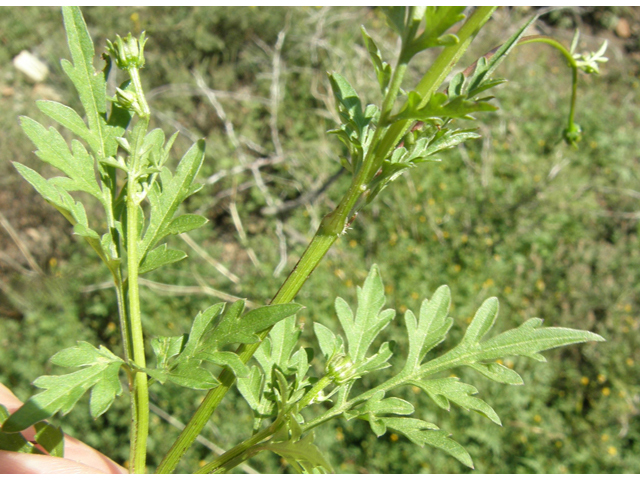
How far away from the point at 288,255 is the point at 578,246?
3006 millimetres

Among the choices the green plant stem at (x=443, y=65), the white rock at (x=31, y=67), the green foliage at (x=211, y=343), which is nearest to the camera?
the green plant stem at (x=443, y=65)

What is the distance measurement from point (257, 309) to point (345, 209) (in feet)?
0.87

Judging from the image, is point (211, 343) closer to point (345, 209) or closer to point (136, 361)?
point (136, 361)

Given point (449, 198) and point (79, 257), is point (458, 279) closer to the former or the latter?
point (449, 198)

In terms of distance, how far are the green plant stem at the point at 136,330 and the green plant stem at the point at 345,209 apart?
0.23ft

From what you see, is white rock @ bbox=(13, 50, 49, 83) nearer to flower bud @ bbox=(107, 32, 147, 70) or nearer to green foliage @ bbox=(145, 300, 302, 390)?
flower bud @ bbox=(107, 32, 147, 70)

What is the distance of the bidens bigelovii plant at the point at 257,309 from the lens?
92cm

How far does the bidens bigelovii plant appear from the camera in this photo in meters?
0.92

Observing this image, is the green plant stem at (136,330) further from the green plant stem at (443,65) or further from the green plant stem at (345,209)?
the green plant stem at (443,65)

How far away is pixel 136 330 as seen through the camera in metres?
1.06

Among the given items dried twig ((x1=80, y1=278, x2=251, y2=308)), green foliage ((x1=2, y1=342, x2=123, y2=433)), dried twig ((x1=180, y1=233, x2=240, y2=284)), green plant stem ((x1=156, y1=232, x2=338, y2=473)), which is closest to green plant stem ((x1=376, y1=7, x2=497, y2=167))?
green plant stem ((x1=156, y1=232, x2=338, y2=473))

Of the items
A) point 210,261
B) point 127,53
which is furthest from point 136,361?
point 210,261

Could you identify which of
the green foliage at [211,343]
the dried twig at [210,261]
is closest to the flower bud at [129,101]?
the green foliage at [211,343]

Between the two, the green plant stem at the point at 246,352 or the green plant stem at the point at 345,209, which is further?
the green plant stem at the point at 246,352
